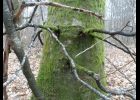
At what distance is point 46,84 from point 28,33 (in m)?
8.64

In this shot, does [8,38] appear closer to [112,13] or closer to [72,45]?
[72,45]

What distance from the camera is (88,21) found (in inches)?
70.4

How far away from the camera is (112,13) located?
11.2m

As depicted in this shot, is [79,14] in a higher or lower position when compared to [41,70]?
higher

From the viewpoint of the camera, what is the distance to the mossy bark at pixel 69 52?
1758 millimetres

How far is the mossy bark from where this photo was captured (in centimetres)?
176

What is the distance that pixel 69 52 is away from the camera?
1.77 metres
